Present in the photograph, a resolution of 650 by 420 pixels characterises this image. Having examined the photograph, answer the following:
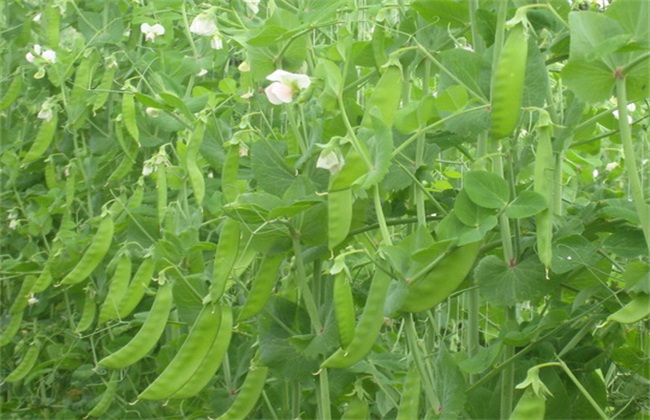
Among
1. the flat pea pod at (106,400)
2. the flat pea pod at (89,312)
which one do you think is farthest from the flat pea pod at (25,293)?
the flat pea pod at (106,400)

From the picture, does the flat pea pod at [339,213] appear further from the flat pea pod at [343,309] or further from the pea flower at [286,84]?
the pea flower at [286,84]

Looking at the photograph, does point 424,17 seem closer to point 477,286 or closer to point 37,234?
point 477,286

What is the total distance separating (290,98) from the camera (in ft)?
4.68

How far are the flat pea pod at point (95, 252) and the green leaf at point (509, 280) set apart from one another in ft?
3.54

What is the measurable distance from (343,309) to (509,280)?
0.78 ft

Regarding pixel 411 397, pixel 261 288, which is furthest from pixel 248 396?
pixel 411 397

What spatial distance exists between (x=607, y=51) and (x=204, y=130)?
0.95 metres

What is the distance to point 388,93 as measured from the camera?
1349mm

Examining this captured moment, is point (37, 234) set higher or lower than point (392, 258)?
lower

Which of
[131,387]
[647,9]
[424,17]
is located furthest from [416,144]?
[131,387]

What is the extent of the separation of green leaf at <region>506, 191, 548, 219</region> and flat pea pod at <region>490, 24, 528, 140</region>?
94 mm

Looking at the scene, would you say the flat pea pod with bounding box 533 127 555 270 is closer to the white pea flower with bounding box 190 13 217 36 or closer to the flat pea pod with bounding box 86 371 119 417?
the white pea flower with bounding box 190 13 217 36

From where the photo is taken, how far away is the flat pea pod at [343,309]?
1313mm

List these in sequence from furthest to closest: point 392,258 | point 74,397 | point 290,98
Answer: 1. point 74,397
2. point 290,98
3. point 392,258
